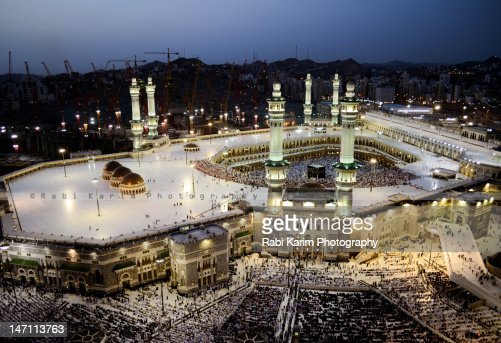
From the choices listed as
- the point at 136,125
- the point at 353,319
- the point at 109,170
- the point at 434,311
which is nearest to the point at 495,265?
the point at 434,311

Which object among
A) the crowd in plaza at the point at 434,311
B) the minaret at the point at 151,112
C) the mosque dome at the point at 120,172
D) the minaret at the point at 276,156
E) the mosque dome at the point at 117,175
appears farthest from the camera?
the minaret at the point at 151,112

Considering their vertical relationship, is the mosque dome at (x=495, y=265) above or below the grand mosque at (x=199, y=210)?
below

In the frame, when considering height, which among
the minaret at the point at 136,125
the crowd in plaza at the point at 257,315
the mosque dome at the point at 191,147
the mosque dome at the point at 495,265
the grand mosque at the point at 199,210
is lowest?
the crowd in plaza at the point at 257,315

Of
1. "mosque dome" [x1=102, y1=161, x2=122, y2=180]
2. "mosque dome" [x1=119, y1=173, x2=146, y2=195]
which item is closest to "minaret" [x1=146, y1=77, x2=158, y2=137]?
"mosque dome" [x1=102, y1=161, x2=122, y2=180]

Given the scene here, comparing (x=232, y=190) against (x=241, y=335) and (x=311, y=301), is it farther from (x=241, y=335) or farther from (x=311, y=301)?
(x=241, y=335)

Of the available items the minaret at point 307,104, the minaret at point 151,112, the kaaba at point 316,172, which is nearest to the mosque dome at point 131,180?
Result: the minaret at point 151,112

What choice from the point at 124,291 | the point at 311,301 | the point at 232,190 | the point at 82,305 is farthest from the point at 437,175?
the point at 82,305

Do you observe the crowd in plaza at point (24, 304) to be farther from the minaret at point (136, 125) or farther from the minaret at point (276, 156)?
the minaret at point (136, 125)

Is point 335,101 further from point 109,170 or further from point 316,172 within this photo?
point 109,170
